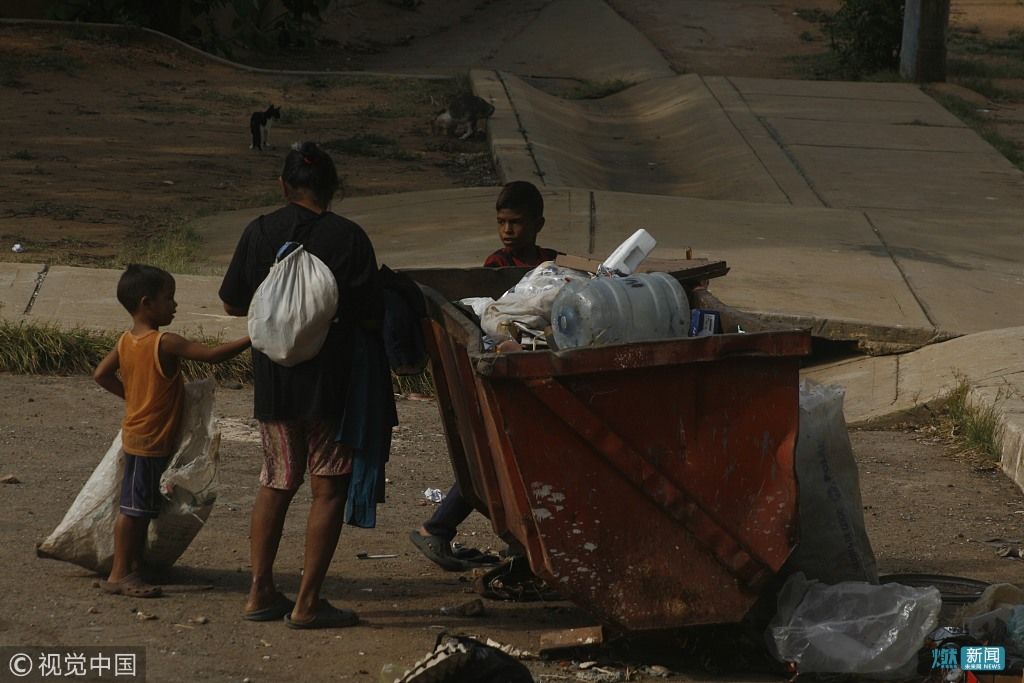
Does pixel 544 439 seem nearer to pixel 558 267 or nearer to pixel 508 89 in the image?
pixel 558 267

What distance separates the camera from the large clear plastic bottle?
4156mm

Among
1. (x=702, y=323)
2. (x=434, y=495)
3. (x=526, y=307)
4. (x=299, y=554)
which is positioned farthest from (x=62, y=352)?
(x=702, y=323)

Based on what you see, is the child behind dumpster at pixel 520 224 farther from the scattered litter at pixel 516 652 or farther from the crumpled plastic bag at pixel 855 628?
the crumpled plastic bag at pixel 855 628

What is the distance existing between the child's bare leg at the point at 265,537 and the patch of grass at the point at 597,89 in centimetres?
1498

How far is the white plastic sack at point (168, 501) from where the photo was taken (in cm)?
477

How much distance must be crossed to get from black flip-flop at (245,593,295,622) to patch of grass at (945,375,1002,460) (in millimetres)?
3762

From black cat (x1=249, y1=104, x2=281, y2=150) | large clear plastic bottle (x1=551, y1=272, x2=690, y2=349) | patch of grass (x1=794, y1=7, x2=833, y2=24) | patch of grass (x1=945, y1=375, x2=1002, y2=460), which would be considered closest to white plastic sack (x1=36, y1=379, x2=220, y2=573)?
large clear plastic bottle (x1=551, y1=272, x2=690, y2=349)

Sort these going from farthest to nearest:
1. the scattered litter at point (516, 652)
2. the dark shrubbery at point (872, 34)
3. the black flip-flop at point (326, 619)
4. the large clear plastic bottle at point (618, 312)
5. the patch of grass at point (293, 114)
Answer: the dark shrubbery at point (872, 34) → the patch of grass at point (293, 114) → the black flip-flop at point (326, 619) → the scattered litter at point (516, 652) → the large clear plastic bottle at point (618, 312)

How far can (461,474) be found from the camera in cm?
500

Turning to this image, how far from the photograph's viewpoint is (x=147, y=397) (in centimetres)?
467

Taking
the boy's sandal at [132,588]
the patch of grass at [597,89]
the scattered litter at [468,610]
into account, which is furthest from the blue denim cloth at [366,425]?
the patch of grass at [597,89]

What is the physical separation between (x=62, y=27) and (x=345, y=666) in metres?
17.0

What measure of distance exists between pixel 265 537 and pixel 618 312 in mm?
1352

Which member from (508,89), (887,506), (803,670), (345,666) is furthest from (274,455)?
(508,89)
